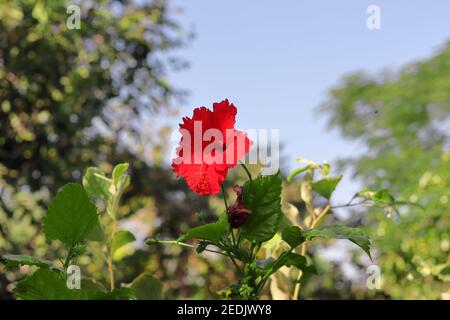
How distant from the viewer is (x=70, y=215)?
2.25 ft

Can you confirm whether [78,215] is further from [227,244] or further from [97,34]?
[97,34]

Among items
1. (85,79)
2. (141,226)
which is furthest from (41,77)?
(141,226)

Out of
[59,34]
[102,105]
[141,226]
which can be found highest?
[59,34]

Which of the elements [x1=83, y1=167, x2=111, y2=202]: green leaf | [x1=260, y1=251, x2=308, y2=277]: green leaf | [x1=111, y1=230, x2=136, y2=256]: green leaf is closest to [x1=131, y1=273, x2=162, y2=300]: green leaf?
[x1=111, y1=230, x2=136, y2=256]: green leaf

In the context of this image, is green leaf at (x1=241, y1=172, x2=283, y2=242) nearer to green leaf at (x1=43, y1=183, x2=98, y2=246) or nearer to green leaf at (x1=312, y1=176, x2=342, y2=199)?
green leaf at (x1=43, y1=183, x2=98, y2=246)

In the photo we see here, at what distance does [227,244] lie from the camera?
2.41ft

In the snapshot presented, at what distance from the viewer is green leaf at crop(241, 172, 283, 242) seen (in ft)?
2.36

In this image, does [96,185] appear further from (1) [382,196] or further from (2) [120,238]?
(1) [382,196]

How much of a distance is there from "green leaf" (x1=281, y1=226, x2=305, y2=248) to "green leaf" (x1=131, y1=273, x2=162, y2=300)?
48cm

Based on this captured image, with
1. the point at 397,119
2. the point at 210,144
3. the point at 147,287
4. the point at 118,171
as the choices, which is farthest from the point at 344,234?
the point at 397,119

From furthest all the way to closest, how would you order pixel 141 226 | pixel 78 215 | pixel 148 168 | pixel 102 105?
pixel 141 226 < pixel 148 168 < pixel 102 105 < pixel 78 215

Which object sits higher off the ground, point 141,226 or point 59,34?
point 59,34
